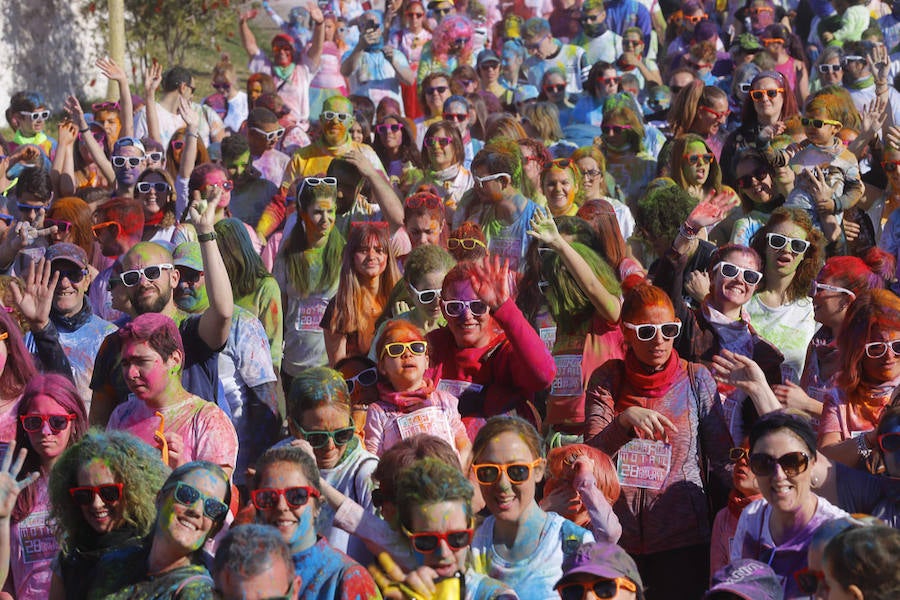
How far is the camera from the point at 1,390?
5395 mm

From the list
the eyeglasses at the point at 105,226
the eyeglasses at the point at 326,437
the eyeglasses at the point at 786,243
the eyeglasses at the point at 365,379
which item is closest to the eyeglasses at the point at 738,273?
the eyeglasses at the point at 786,243

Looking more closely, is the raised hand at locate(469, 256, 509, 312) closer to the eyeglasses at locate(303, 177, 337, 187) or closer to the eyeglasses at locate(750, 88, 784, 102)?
the eyeglasses at locate(303, 177, 337, 187)

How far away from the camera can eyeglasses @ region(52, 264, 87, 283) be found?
645cm

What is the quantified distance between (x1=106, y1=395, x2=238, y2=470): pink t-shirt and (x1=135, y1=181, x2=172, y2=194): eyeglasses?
3.20 meters

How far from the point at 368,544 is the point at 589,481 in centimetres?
84

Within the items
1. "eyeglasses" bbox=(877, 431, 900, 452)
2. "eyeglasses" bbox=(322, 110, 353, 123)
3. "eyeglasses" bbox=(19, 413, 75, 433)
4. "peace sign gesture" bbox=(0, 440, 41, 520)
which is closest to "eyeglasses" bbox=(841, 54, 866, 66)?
"eyeglasses" bbox=(322, 110, 353, 123)

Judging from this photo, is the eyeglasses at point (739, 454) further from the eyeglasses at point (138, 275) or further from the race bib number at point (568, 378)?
the eyeglasses at point (138, 275)

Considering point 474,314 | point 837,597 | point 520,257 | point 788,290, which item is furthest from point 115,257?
point 837,597

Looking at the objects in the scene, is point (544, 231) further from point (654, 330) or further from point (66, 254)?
point (66, 254)

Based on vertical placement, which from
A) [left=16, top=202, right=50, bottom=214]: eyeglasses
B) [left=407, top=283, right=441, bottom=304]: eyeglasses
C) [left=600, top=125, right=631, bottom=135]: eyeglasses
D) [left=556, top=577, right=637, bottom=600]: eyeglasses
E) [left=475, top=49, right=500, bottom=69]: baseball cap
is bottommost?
[left=475, top=49, right=500, bottom=69]: baseball cap

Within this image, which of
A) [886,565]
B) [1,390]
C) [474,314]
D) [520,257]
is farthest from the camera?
[520,257]

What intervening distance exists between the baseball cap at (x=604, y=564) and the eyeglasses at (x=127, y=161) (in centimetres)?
573

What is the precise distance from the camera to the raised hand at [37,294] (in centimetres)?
609

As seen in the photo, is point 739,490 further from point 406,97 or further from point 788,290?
point 406,97
